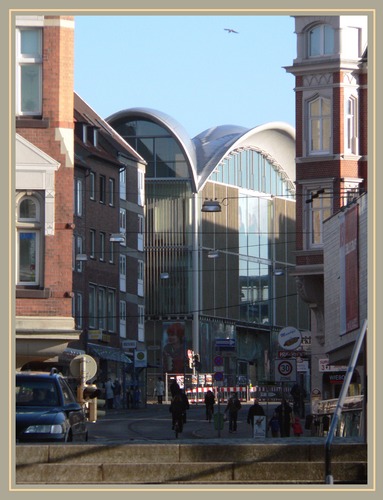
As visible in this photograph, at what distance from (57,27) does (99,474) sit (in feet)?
54.2

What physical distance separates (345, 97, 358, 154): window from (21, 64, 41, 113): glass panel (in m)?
26.3

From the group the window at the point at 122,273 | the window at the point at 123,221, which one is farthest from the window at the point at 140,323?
the window at the point at 123,221

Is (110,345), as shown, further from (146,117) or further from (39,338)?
(39,338)

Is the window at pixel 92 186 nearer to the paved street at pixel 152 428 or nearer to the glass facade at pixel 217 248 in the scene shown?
the paved street at pixel 152 428

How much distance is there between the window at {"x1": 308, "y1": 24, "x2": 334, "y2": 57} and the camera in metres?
59.5

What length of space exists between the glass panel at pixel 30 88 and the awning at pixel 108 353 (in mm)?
50675

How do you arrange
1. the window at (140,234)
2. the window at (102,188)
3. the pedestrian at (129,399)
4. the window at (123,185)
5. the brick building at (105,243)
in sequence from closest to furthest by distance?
1. the pedestrian at (129,399)
2. the brick building at (105,243)
3. the window at (102,188)
4. the window at (123,185)
5. the window at (140,234)

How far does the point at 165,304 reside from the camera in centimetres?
11000

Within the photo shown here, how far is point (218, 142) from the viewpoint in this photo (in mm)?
113875

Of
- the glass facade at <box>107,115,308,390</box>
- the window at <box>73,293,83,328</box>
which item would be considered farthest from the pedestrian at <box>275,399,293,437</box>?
the glass facade at <box>107,115,308,390</box>

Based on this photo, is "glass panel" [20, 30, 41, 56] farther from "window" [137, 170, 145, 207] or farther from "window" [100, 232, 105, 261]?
"window" [137, 170, 145, 207]

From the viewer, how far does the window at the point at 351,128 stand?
59031 millimetres

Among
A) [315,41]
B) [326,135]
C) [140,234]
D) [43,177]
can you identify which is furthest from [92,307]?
[43,177]
